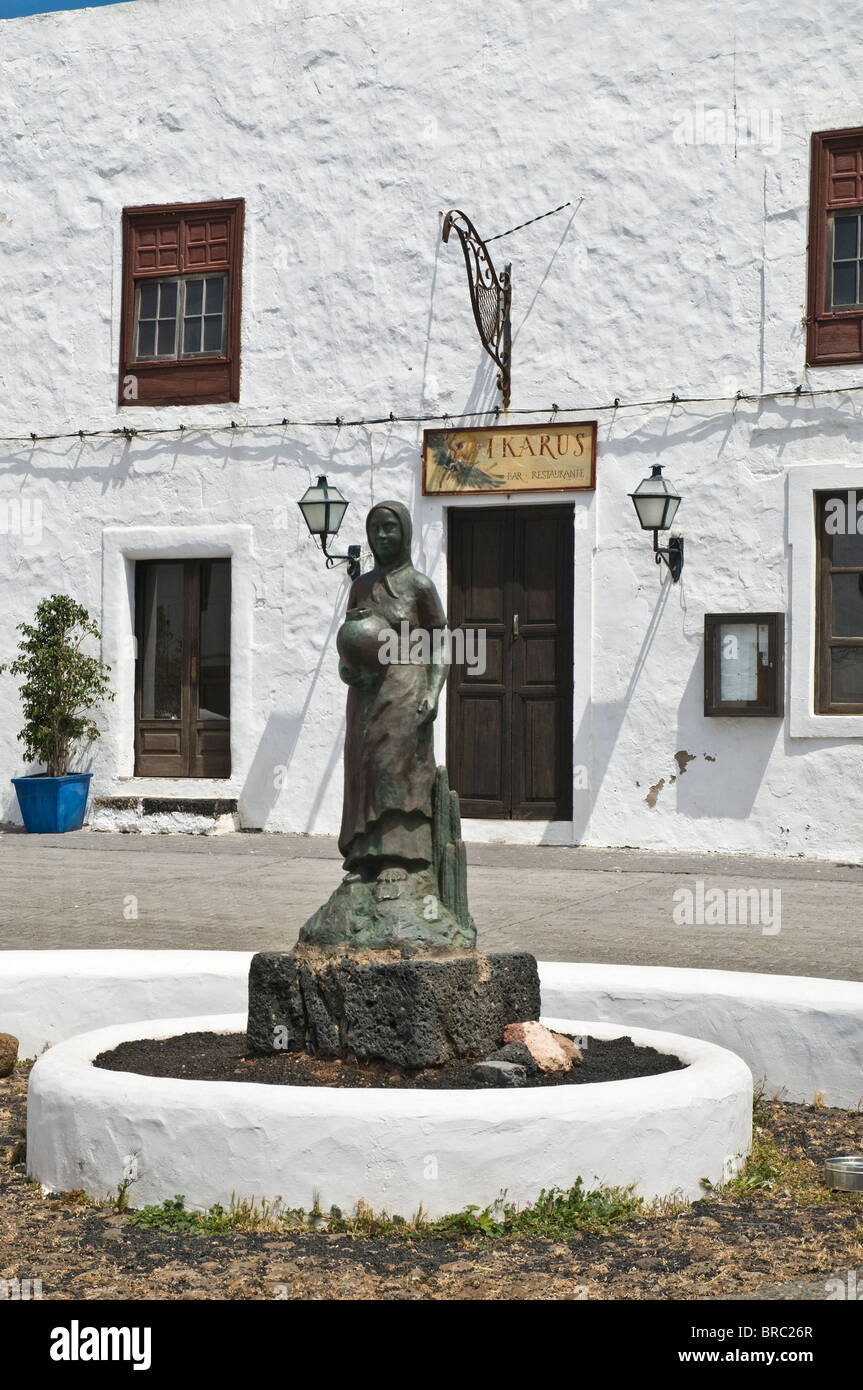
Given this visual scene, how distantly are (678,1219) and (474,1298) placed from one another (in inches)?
34.5

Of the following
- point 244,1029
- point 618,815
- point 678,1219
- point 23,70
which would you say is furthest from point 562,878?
point 23,70

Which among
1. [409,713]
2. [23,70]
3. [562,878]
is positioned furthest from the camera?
[23,70]

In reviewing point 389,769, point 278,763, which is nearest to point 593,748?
point 278,763

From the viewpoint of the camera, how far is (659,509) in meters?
12.2

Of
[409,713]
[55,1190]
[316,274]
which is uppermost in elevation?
[316,274]

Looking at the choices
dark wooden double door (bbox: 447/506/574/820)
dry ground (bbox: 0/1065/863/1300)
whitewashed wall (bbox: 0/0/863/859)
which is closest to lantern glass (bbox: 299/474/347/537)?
whitewashed wall (bbox: 0/0/863/859)

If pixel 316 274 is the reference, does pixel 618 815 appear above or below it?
below

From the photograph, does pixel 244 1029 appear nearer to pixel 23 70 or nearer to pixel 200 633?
pixel 200 633

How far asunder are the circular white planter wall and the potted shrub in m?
9.29

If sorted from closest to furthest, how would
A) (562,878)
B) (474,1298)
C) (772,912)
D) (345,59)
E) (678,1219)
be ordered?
1. (474,1298)
2. (678,1219)
3. (772,912)
4. (562,878)
5. (345,59)

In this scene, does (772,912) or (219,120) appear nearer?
(772,912)

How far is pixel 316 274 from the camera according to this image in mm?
Answer: 13656

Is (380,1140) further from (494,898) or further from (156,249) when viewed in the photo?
(156,249)

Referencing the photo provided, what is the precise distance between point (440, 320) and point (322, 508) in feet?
5.78
